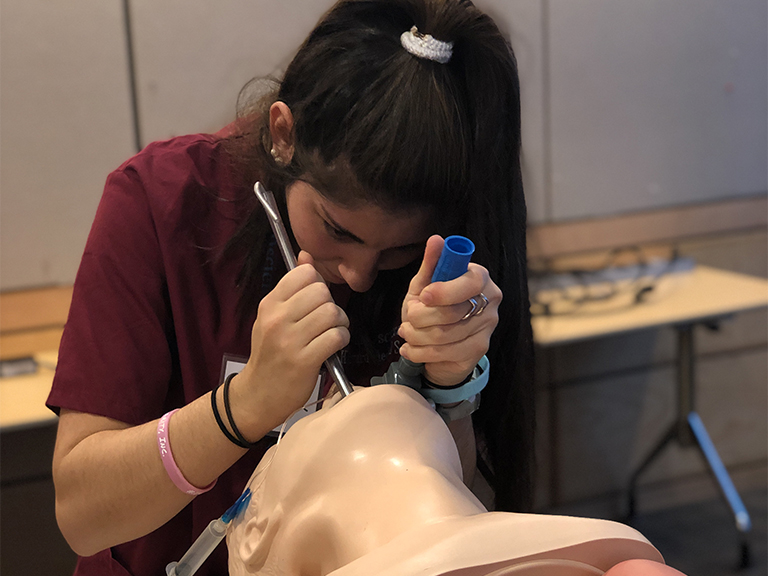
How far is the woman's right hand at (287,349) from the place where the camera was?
0.64 meters

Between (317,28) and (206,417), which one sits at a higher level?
(317,28)

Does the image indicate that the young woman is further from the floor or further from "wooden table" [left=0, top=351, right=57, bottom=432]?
the floor

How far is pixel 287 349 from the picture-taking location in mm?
638

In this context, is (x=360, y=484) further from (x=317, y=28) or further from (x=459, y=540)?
(x=317, y=28)

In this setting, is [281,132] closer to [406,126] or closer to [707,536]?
[406,126]

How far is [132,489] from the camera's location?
705mm

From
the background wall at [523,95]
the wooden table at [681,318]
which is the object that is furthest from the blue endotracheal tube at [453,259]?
the wooden table at [681,318]

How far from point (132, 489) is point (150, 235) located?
0.88ft

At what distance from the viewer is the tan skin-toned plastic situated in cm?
45

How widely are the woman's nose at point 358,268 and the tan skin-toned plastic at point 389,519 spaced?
0.56 ft

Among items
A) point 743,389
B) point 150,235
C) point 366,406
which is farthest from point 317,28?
point 743,389

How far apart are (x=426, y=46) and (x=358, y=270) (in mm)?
237

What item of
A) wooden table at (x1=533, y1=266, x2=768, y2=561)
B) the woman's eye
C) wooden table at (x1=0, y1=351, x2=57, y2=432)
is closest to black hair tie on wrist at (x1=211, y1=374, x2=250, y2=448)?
the woman's eye

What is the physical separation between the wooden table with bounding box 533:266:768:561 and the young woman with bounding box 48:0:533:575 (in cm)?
100
